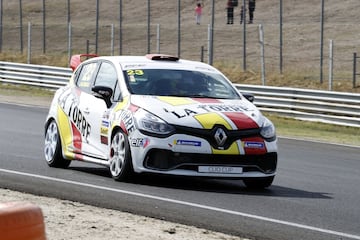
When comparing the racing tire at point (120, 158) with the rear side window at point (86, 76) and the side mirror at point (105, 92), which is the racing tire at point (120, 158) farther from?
the rear side window at point (86, 76)

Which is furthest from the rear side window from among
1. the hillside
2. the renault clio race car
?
the hillside

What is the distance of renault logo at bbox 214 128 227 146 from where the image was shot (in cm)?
1169

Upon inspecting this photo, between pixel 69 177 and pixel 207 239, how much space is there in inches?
179

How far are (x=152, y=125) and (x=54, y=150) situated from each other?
7.73 ft

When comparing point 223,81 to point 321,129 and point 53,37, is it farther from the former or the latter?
point 53,37

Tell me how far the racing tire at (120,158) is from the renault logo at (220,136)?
1.00 metres

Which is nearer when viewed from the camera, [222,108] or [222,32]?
[222,108]

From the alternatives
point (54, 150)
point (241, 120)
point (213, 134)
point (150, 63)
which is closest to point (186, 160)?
point (213, 134)

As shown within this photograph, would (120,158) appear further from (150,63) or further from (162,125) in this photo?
(150,63)

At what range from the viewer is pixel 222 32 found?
145ft

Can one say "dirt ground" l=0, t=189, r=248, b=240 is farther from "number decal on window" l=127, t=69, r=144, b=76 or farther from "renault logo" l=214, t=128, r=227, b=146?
"number decal on window" l=127, t=69, r=144, b=76

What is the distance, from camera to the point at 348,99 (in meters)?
26.0

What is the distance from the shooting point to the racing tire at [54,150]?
44.8 feet

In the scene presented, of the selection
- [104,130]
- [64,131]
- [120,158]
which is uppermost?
[104,130]
